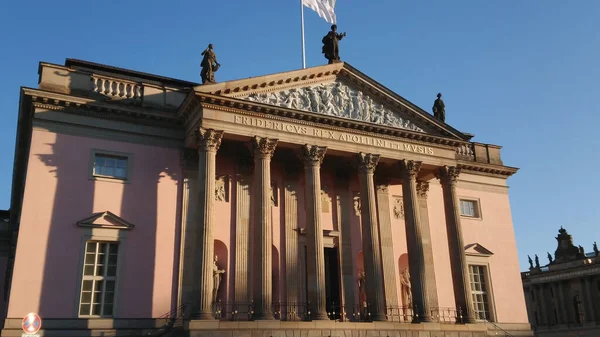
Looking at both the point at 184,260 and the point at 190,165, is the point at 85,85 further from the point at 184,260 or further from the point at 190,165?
the point at 184,260

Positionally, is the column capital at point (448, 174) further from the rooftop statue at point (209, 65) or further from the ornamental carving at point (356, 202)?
the rooftop statue at point (209, 65)

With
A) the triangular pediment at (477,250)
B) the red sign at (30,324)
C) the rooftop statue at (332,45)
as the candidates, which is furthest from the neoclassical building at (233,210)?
the red sign at (30,324)

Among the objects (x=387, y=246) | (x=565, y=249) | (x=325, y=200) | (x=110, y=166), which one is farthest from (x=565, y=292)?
(x=110, y=166)

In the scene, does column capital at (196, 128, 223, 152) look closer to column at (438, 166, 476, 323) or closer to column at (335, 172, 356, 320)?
column at (335, 172, 356, 320)

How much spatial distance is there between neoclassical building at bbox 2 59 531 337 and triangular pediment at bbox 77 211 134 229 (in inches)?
2.2

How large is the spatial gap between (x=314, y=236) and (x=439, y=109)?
11.3 meters

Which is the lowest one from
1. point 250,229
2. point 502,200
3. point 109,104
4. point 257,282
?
point 257,282

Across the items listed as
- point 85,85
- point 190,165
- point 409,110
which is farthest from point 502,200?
point 85,85

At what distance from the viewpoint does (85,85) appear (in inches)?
919

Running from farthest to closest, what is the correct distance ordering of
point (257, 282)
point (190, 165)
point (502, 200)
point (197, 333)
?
point (502, 200), point (190, 165), point (257, 282), point (197, 333)

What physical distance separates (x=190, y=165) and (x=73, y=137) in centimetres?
489

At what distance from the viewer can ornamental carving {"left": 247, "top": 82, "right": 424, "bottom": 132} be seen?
24688 millimetres

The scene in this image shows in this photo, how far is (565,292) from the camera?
6588 centimetres

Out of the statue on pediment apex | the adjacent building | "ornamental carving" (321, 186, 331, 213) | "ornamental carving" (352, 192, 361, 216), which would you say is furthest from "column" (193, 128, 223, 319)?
the statue on pediment apex
